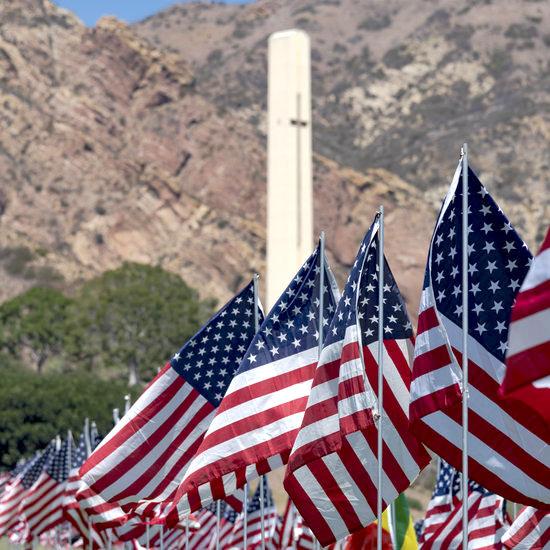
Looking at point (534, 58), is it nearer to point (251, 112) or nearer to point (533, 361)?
point (251, 112)

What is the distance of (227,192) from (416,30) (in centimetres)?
6376

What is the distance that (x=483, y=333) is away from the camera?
14.5 meters

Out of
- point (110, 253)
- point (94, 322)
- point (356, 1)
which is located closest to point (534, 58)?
point (356, 1)

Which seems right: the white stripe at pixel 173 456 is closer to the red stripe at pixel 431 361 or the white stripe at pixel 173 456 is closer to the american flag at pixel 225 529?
the red stripe at pixel 431 361

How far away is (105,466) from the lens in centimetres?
1984

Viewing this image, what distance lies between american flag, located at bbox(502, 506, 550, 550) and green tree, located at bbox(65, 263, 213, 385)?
2212 inches

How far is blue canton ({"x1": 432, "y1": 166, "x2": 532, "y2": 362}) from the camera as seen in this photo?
14.5 metres

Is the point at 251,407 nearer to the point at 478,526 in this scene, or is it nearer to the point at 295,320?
the point at 295,320

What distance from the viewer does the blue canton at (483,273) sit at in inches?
572

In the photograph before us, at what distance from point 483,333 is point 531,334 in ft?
12.2

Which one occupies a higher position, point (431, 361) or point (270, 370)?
point (270, 370)

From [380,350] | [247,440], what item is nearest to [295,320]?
[247,440]

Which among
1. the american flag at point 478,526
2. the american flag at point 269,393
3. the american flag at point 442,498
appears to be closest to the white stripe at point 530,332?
the american flag at point 269,393

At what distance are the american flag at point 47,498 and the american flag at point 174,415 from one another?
41.9 ft
